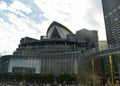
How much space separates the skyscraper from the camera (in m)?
117

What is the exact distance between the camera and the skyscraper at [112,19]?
11694 cm

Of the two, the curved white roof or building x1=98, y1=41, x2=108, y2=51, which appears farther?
the curved white roof

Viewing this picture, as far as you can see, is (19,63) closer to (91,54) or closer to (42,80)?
(42,80)

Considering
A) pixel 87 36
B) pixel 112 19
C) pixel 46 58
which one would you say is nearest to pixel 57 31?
pixel 87 36

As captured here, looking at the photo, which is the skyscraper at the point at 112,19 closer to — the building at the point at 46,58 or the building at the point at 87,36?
the building at the point at 87,36

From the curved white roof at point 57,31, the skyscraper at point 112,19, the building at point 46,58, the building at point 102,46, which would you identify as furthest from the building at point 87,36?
the building at point 102,46

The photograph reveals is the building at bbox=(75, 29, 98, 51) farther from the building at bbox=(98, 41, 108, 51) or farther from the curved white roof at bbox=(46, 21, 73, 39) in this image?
the building at bbox=(98, 41, 108, 51)

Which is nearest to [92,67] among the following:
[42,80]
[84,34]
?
[42,80]

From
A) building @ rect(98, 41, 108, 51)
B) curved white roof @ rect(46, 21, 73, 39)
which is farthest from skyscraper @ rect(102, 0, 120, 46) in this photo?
building @ rect(98, 41, 108, 51)

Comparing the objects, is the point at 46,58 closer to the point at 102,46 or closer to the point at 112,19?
the point at 112,19

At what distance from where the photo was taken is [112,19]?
121438 mm

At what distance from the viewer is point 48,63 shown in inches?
3762

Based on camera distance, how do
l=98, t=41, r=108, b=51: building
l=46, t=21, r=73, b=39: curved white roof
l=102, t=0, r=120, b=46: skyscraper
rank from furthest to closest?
l=46, t=21, r=73, b=39: curved white roof → l=102, t=0, r=120, b=46: skyscraper → l=98, t=41, r=108, b=51: building

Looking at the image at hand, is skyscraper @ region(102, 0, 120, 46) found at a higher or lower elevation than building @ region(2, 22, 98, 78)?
higher
